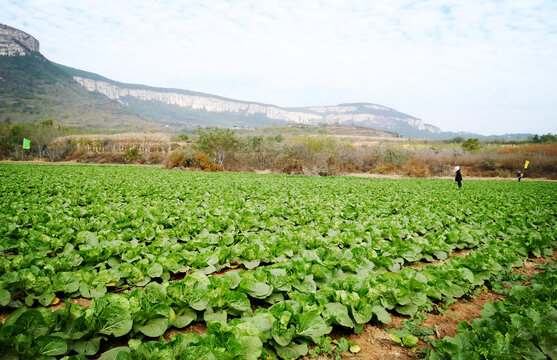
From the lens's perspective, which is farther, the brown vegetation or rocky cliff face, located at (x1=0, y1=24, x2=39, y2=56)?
rocky cliff face, located at (x1=0, y1=24, x2=39, y2=56)

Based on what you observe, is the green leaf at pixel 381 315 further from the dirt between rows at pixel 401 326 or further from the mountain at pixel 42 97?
the mountain at pixel 42 97

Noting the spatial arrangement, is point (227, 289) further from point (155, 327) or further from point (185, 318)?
point (155, 327)

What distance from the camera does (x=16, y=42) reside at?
152 meters

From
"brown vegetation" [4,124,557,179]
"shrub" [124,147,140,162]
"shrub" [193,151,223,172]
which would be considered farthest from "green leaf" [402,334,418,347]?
"shrub" [124,147,140,162]

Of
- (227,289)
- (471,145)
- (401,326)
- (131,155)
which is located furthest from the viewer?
(471,145)

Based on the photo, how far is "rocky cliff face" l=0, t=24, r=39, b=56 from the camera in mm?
143875

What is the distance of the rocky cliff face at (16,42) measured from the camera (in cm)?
14388

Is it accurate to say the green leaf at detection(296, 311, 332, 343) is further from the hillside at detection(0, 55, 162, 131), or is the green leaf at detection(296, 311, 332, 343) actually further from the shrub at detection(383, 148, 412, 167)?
the hillside at detection(0, 55, 162, 131)

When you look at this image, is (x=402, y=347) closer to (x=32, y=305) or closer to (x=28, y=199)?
(x=32, y=305)

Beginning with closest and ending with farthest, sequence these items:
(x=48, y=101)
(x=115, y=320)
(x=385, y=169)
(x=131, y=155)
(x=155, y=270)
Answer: (x=115, y=320), (x=155, y=270), (x=385, y=169), (x=131, y=155), (x=48, y=101)

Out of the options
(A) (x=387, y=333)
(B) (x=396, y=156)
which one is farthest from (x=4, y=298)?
(B) (x=396, y=156)

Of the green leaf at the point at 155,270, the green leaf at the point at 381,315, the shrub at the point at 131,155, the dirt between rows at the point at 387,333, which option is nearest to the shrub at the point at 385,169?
the dirt between rows at the point at 387,333

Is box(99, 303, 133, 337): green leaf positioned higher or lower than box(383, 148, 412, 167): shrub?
lower

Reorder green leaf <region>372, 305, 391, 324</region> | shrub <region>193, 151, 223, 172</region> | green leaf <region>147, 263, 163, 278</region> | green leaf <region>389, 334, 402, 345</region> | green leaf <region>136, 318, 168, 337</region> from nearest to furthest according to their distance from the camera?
green leaf <region>136, 318, 168, 337</region> < green leaf <region>389, 334, 402, 345</region> < green leaf <region>372, 305, 391, 324</region> < green leaf <region>147, 263, 163, 278</region> < shrub <region>193, 151, 223, 172</region>
